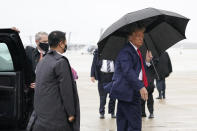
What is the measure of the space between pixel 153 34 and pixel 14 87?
2.18 meters

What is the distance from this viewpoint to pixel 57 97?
5.20 metres

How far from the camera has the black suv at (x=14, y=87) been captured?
608cm

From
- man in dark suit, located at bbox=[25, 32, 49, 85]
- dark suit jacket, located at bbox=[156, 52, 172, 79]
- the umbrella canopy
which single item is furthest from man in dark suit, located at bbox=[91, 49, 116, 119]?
the umbrella canopy

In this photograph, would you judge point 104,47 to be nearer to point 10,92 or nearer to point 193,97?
point 10,92

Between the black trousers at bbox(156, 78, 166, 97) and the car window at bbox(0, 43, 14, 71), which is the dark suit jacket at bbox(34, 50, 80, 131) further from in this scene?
the black trousers at bbox(156, 78, 166, 97)

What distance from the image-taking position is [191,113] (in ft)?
37.3

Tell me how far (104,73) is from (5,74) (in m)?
4.38

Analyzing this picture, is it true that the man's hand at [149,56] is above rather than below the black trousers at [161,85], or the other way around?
above

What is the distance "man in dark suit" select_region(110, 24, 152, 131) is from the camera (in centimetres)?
629

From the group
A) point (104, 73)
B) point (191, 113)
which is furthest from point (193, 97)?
point (104, 73)

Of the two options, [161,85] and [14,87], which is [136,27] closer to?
[14,87]

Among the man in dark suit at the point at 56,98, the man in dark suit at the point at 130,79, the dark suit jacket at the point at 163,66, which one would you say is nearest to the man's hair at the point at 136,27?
the man in dark suit at the point at 130,79

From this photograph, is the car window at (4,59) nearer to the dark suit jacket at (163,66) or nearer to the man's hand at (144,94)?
the man's hand at (144,94)

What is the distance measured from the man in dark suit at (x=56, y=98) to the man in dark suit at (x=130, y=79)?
1.20 meters
